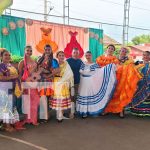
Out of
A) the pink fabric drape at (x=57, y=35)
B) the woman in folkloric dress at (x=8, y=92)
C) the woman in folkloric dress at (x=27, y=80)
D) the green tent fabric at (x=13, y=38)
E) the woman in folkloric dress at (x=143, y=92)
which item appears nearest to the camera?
the woman in folkloric dress at (x=8, y=92)

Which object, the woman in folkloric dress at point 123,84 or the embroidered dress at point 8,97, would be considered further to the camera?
the woman in folkloric dress at point 123,84

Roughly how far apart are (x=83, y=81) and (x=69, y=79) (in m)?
0.39

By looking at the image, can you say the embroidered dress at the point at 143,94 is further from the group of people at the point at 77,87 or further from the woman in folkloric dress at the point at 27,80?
the woman in folkloric dress at the point at 27,80

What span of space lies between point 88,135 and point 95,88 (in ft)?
4.47

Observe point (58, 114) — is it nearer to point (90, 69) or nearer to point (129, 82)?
point (90, 69)

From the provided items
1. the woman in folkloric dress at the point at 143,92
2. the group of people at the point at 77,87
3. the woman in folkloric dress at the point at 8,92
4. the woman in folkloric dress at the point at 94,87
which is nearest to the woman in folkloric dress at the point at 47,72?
the group of people at the point at 77,87

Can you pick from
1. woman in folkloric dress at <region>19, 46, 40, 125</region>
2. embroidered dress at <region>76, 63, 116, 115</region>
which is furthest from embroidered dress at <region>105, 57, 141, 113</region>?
woman in folkloric dress at <region>19, 46, 40, 125</region>

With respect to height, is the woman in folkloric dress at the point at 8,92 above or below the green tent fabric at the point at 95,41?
below

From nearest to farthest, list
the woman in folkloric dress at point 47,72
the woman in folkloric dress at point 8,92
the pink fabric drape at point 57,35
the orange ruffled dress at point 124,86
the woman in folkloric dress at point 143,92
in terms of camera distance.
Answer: the woman in folkloric dress at point 8,92, the woman in folkloric dress at point 47,72, the orange ruffled dress at point 124,86, the woman in folkloric dress at point 143,92, the pink fabric drape at point 57,35

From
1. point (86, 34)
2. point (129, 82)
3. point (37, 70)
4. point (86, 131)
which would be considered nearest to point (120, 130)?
point (86, 131)

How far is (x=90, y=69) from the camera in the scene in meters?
6.02

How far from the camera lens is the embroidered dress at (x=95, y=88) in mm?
6004

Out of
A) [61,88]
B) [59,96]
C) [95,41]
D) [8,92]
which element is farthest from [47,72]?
[95,41]

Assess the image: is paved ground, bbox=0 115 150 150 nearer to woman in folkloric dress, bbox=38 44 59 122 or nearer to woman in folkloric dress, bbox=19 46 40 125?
woman in folkloric dress, bbox=19 46 40 125
